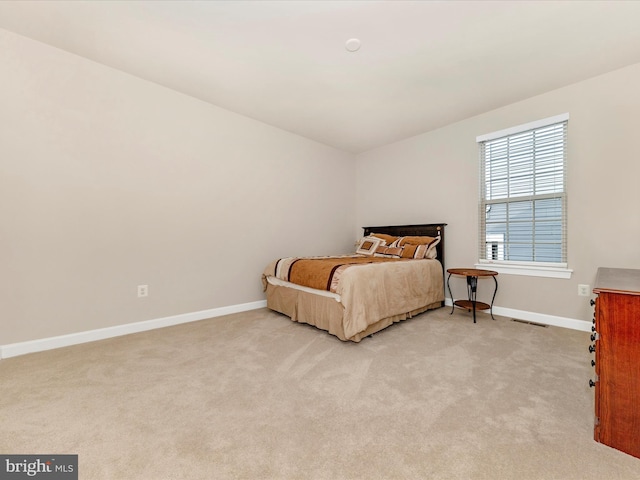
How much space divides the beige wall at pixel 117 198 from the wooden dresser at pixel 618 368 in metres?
3.16

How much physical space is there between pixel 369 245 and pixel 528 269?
190 cm

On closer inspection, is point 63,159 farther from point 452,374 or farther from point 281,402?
point 452,374

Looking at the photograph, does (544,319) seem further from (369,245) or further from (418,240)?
(369,245)

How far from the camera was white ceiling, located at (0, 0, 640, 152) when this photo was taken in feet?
6.15

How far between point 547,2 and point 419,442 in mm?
2740

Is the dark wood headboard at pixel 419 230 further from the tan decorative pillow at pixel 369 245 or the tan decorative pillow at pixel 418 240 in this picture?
the tan decorative pillow at pixel 369 245

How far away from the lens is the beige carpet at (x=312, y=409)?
1.10m

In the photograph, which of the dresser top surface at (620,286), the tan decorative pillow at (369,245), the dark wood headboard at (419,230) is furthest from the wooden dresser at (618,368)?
the tan decorative pillow at (369,245)

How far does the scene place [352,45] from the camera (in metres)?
2.20

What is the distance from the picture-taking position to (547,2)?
5.90ft

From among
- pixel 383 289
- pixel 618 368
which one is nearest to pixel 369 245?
pixel 383 289

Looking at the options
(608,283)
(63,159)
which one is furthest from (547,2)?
(63,159)

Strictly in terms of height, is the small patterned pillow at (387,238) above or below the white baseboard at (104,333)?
above

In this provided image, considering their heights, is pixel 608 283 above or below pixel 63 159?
below
